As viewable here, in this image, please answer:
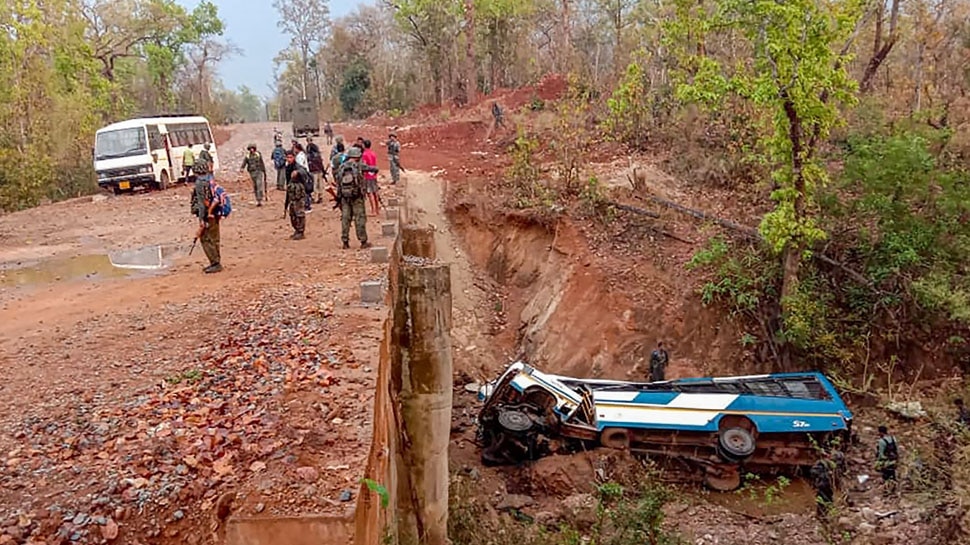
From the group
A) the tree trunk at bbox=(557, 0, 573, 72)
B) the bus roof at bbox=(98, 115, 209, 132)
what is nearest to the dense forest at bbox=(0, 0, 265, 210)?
the bus roof at bbox=(98, 115, 209, 132)

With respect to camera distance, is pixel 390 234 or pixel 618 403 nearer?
pixel 618 403

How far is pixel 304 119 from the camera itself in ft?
117

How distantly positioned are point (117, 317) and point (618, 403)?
7840 millimetres

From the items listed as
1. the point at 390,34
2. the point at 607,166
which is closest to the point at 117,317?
the point at 607,166

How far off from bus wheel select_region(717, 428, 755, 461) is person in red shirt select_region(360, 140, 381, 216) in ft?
24.8

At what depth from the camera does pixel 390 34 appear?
53969mm

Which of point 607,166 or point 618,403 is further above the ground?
point 607,166

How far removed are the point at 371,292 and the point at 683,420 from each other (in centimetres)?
575

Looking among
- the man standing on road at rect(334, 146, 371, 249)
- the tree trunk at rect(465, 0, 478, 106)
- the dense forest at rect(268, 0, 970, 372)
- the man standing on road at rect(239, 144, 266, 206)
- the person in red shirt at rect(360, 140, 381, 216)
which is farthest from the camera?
the tree trunk at rect(465, 0, 478, 106)

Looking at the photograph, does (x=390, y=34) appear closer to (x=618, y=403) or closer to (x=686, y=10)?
(x=686, y=10)

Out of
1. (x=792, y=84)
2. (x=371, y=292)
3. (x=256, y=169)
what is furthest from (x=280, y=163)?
(x=792, y=84)

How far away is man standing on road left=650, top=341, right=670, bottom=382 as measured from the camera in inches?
570

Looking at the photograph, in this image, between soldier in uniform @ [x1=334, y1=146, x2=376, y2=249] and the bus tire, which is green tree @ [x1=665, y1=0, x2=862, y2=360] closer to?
the bus tire

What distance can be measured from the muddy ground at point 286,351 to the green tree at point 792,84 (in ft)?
10.3
